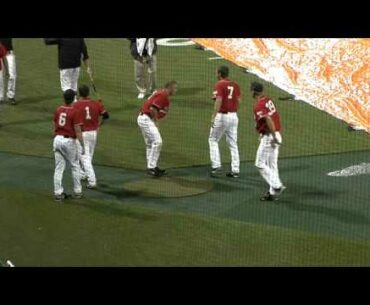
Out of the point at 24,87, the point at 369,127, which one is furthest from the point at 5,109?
the point at 369,127

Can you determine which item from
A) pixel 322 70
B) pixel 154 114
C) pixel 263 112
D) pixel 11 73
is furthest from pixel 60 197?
pixel 322 70

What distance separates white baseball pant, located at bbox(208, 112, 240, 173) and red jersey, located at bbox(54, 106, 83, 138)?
2671 mm

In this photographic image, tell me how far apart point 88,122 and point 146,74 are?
5.61 meters

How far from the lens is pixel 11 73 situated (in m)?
15.6

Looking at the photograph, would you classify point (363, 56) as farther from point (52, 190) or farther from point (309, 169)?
point (52, 190)

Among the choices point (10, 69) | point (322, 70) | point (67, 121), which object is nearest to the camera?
point (67, 121)

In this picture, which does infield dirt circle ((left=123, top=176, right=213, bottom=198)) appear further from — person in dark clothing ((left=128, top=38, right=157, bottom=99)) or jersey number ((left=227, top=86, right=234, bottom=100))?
person in dark clothing ((left=128, top=38, right=157, bottom=99))

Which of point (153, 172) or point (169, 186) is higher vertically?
point (153, 172)

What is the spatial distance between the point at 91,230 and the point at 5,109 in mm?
6461

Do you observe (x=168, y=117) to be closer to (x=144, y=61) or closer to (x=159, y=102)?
(x=144, y=61)

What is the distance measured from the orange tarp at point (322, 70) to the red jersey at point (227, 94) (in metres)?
4.61

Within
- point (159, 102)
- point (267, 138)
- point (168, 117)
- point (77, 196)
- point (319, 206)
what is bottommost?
point (319, 206)

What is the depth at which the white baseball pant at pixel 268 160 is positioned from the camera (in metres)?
11.1

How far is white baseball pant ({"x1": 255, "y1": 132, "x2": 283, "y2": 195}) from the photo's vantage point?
36.5 feet
